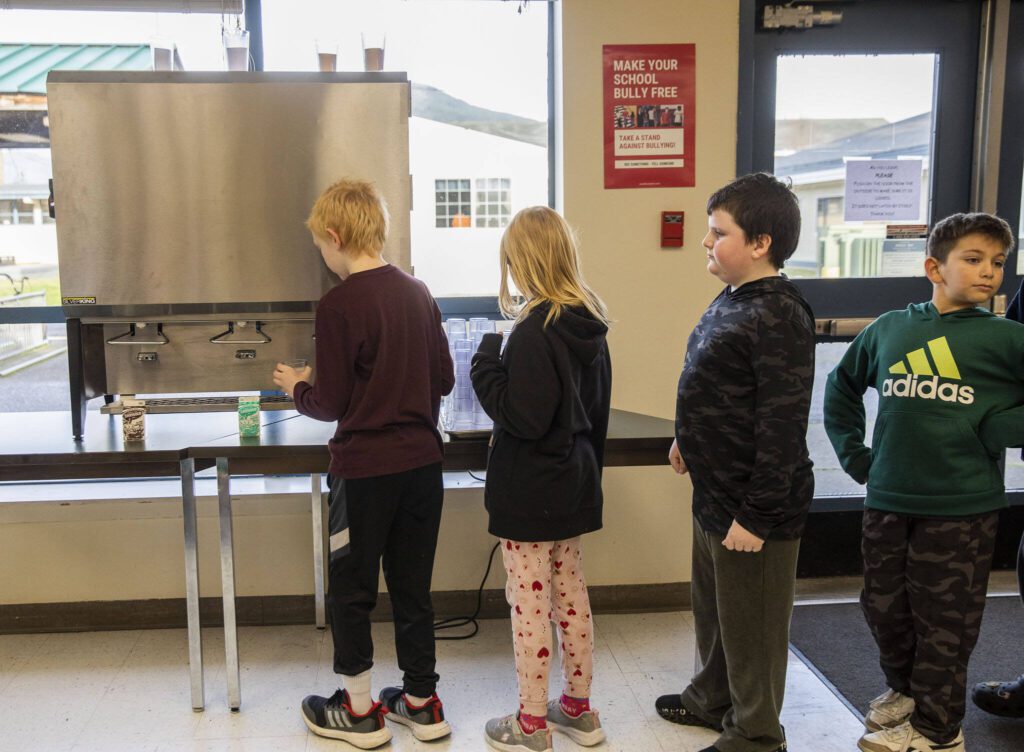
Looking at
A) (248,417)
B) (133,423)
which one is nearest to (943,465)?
(248,417)

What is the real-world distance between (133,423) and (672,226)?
164 cm

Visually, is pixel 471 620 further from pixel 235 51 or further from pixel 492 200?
pixel 235 51

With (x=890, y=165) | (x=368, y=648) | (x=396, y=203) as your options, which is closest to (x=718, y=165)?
(x=890, y=165)

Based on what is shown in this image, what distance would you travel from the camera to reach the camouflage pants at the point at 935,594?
1858 millimetres

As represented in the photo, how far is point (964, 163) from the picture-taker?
2848mm

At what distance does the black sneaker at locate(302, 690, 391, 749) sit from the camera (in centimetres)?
201

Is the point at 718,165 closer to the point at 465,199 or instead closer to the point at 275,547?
the point at 465,199

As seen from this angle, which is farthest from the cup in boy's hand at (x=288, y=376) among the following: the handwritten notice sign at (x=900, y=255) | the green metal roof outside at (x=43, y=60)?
the handwritten notice sign at (x=900, y=255)

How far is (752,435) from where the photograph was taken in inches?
67.3

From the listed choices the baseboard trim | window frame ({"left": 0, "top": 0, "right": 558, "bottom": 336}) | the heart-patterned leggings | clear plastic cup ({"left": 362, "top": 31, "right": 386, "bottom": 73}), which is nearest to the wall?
the baseboard trim

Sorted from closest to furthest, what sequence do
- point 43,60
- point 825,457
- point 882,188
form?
1. point 43,60
2. point 882,188
3. point 825,457

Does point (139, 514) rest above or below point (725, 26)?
below

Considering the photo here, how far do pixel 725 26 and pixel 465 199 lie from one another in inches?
37.6

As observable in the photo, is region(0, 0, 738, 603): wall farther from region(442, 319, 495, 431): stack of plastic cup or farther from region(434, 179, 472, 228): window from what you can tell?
region(442, 319, 495, 431): stack of plastic cup
